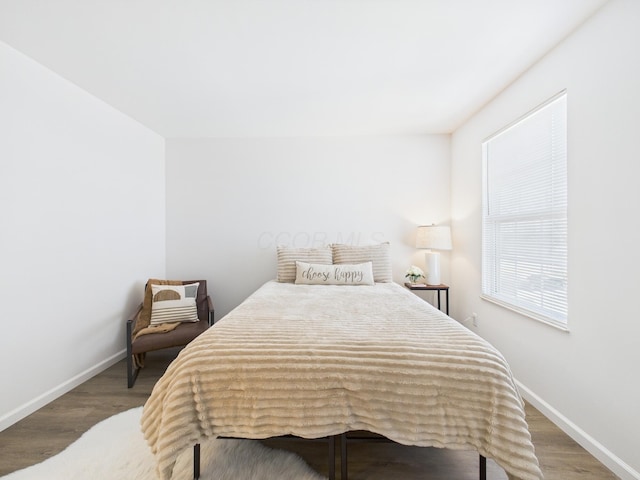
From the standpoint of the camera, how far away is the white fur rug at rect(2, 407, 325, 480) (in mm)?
1447

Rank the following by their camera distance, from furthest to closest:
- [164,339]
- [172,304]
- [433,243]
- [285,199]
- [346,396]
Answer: [285,199] → [433,243] → [172,304] → [164,339] → [346,396]

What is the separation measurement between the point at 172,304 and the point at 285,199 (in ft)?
5.70

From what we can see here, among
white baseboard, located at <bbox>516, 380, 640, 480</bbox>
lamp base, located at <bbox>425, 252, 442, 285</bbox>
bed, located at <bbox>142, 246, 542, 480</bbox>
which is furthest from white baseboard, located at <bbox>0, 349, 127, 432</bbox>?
white baseboard, located at <bbox>516, 380, 640, 480</bbox>

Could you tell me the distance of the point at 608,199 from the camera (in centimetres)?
158

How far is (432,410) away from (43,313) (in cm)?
269

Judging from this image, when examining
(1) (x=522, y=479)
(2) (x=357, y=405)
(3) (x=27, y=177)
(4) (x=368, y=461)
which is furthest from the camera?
(3) (x=27, y=177)

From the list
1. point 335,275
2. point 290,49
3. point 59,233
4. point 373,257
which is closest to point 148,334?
point 59,233

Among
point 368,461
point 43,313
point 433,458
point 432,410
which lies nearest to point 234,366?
point 432,410

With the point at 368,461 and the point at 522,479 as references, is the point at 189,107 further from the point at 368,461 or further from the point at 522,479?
the point at 522,479

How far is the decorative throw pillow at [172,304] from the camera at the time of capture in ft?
9.07

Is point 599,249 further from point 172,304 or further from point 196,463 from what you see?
point 172,304

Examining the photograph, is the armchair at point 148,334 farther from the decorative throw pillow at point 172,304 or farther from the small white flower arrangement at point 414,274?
the small white flower arrangement at point 414,274

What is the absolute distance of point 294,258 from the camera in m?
3.15

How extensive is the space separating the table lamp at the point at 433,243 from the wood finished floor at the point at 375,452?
1492mm
